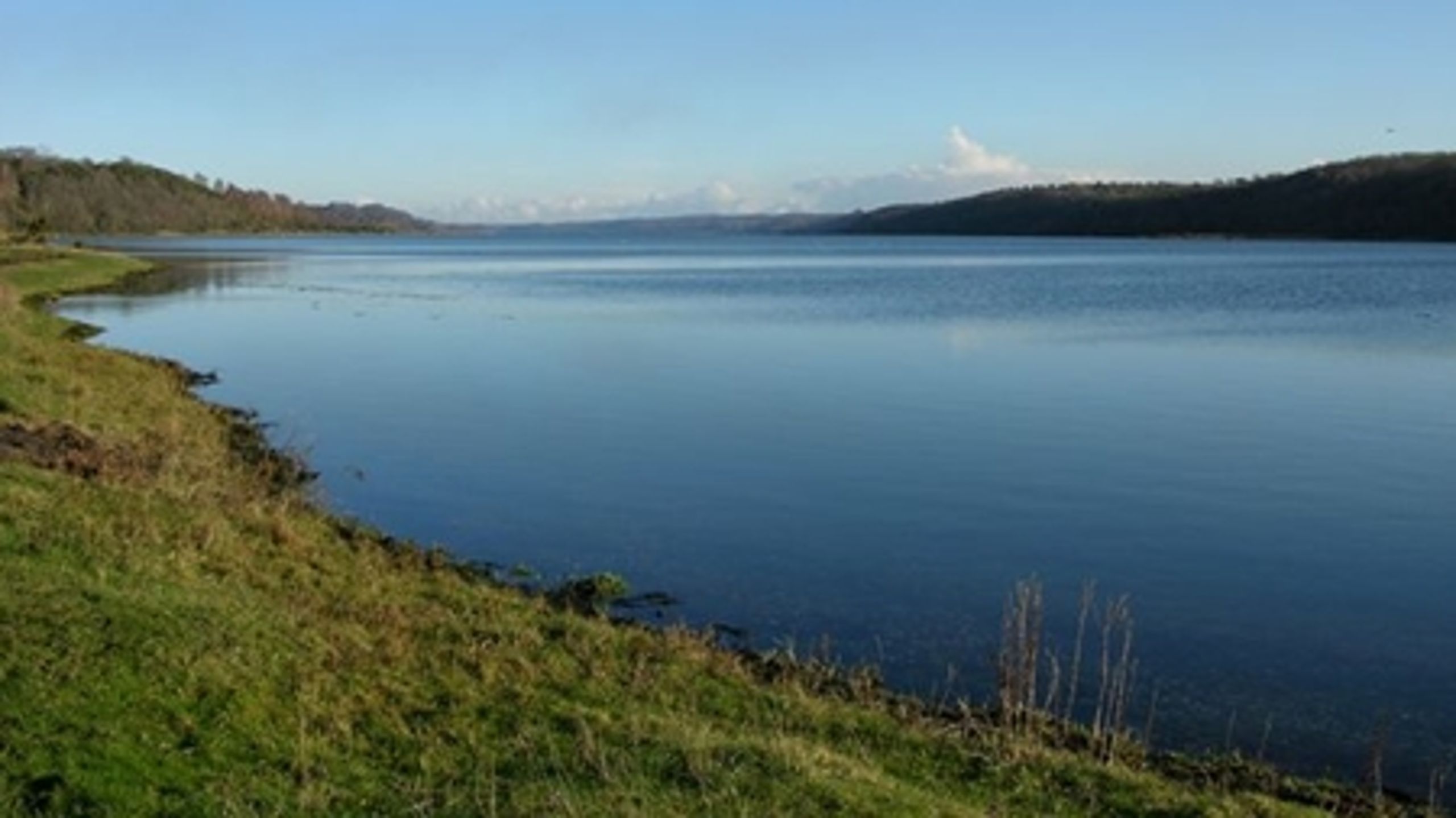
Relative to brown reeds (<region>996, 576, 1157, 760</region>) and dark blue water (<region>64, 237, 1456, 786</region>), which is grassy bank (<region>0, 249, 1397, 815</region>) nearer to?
brown reeds (<region>996, 576, 1157, 760</region>)

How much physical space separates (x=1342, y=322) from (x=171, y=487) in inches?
2009

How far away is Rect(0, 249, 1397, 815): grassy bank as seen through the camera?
10602 millimetres

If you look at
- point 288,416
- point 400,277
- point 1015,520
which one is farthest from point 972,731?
point 400,277

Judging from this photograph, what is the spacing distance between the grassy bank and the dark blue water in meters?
2.56

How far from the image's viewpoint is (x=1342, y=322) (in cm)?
6028

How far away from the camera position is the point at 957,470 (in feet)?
92.4

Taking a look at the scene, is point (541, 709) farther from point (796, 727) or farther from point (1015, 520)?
point (1015, 520)

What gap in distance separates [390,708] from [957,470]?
17.0m

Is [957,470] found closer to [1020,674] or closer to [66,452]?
[1020,674]

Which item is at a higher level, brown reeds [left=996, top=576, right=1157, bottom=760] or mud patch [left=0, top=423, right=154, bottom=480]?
mud patch [left=0, top=423, right=154, bottom=480]

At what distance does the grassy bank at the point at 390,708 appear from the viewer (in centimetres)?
1060

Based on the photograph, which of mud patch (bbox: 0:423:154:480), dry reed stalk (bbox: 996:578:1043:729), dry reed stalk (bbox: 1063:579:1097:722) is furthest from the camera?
mud patch (bbox: 0:423:154:480)

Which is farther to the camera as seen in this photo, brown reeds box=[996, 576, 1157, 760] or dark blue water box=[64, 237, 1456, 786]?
dark blue water box=[64, 237, 1456, 786]

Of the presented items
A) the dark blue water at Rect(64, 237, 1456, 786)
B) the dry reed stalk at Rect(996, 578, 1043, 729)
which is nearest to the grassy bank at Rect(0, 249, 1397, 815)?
the dry reed stalk at Rect(996, 578, 1043, 729)
